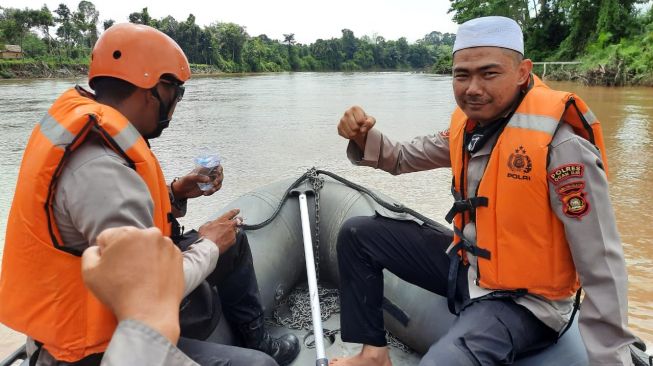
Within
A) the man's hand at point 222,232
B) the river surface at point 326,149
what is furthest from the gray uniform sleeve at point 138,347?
the river surface at point 326,149

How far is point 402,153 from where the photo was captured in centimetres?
256

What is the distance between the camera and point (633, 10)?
2852 centimetres

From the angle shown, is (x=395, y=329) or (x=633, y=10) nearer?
(x=395, y=329)

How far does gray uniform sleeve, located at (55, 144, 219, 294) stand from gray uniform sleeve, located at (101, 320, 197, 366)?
2.00 feet

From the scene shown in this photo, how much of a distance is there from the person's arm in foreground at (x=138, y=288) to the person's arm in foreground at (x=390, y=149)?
1764mm

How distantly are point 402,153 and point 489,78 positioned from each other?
2.42 ft

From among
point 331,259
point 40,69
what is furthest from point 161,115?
point 40,69

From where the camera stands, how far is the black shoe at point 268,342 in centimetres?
233

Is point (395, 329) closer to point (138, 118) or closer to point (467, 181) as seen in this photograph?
point (467, 181)

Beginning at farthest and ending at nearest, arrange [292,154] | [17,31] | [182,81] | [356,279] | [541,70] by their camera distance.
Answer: [17,31]
[541,70]
[292,154]
[356,279]
[182,81]

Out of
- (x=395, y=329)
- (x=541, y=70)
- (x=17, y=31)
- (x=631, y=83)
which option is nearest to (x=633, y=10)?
(x=541, y=70)

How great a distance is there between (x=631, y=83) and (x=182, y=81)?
22.1 meters

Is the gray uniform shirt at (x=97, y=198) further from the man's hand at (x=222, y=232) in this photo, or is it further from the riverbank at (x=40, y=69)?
the riverbank at (x=40, y=69)

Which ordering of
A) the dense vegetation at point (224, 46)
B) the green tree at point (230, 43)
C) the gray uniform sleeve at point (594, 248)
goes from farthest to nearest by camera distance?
the green tree at point (230, 43), the dense vegetation at point (224, 46), the gray uniform sleeve at point (594, 248)
